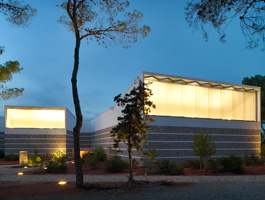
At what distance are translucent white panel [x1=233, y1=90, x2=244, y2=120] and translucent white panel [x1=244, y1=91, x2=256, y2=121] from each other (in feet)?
1.31

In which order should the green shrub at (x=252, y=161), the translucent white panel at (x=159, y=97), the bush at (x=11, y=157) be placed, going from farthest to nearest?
the bush at (x=11, y=157) → the translucent white panel at (x=159, y=97) → the green shrub at (x=252, y=161)

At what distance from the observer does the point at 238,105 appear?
67.6ft

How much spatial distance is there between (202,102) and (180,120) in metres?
2.62

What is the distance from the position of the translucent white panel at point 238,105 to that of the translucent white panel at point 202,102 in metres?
3.01

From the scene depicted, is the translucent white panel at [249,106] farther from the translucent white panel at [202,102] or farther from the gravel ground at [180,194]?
the gravel ground at [180,194]

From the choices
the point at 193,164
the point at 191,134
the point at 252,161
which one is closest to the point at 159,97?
the point at 191,134

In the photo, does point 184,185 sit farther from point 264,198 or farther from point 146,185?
point 264,198

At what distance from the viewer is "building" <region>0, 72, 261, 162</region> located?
17000 millimetres

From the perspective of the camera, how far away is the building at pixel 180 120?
17000mm

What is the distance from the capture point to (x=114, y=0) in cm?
1056

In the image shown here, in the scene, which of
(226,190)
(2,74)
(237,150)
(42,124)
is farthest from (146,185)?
(42,124)

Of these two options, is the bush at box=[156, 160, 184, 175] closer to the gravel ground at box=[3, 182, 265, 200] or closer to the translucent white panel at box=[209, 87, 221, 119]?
the gravel ground at box=[3, 182, 265, 200]

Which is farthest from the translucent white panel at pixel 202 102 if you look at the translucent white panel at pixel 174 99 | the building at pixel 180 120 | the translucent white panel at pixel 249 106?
the translucent white panel at pixel 249 106

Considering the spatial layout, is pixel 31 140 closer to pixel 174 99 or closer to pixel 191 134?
pixel 174 99
